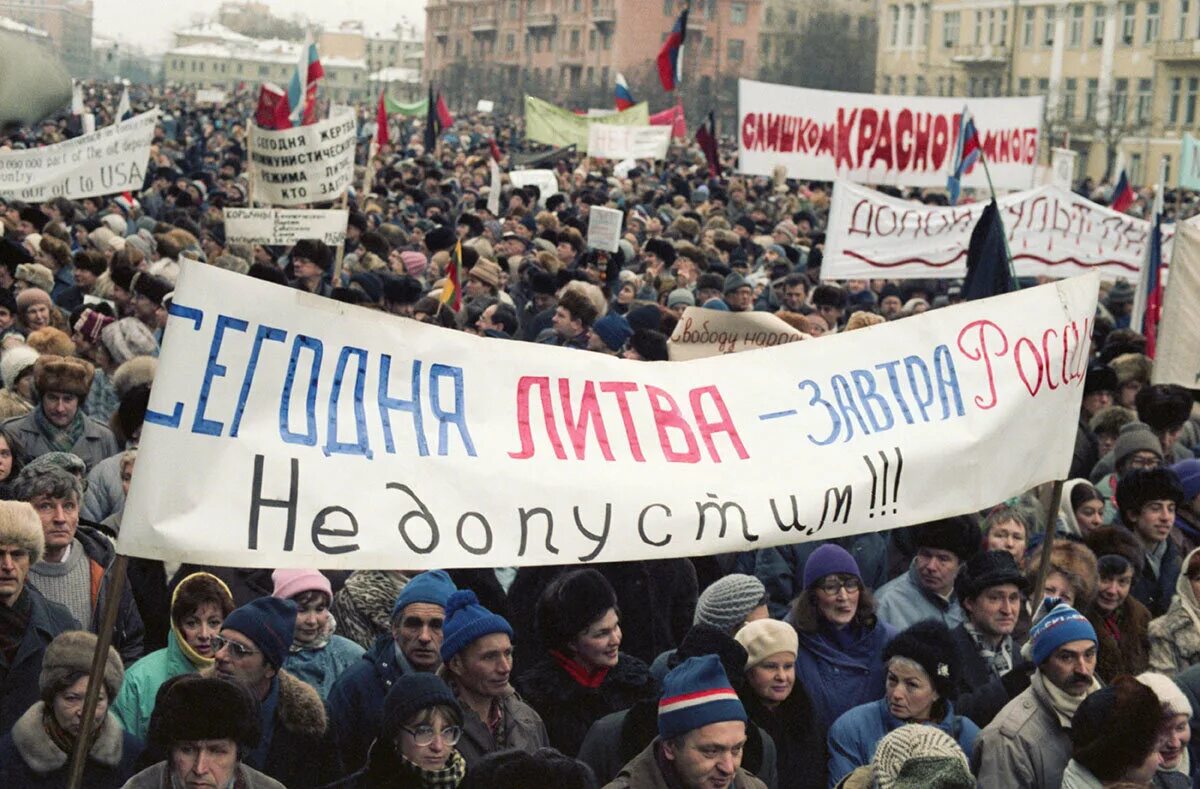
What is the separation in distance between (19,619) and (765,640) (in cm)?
207

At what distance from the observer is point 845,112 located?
17328 mm

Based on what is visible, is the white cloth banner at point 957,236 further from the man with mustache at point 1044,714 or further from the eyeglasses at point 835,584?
the man with mustache at point 1044,714

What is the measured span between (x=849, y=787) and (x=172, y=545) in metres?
1.84

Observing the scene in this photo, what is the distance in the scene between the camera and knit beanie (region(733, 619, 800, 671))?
17.0 ft

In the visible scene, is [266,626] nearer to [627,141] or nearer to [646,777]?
[646,777]

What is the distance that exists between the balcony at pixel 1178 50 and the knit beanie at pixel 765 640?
202 feet

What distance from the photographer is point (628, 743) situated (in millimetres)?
4777

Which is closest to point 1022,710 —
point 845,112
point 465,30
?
point 845,112

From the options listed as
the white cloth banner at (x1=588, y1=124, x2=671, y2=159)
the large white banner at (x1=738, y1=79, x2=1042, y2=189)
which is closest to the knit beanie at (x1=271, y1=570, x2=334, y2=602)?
the large white banner at (x1=738, y1=79, x2=1042, y2=189)

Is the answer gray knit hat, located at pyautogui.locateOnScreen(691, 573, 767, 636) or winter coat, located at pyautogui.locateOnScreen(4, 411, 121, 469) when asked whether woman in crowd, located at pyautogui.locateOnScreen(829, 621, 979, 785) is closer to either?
gray knit hat, located at pyautogui.locateOnScreen(691, 573, 767, 636)

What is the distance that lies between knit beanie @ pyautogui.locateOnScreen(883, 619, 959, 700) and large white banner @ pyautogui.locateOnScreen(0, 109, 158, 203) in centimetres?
1112

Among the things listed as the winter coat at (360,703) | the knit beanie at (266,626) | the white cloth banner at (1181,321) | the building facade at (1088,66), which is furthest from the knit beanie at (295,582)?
the building facade at (1088,66)

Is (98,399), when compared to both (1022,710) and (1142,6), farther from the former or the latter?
(1142,6)

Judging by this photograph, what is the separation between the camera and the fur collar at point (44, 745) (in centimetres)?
443
